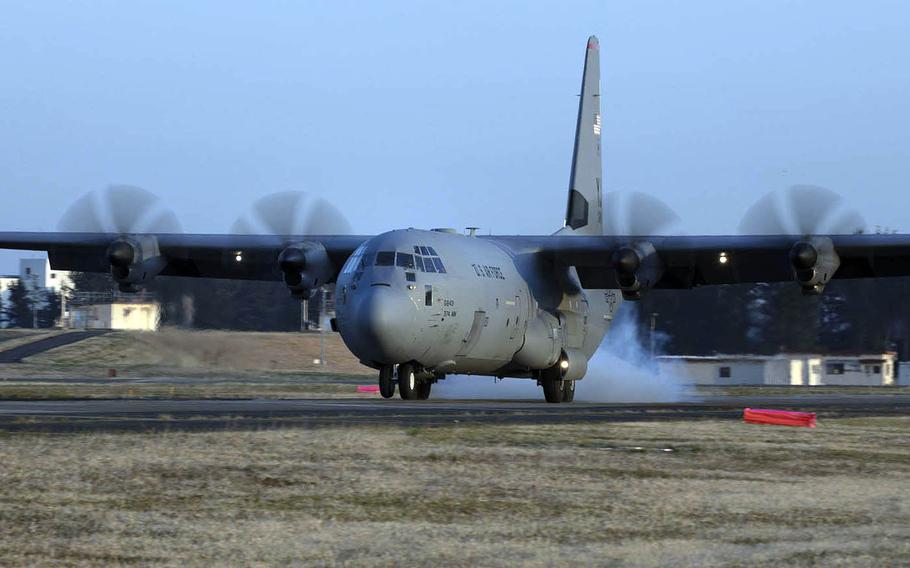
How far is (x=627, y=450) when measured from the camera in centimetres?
1495

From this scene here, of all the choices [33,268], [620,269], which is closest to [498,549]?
[620,269]

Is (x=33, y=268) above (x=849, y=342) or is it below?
above

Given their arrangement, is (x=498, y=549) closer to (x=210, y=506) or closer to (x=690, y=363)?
(x=210, y=506)

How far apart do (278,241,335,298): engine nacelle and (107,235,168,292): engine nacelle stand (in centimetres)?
380

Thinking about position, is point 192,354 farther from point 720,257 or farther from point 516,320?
point 720,257

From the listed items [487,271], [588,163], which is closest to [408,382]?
[487,271]

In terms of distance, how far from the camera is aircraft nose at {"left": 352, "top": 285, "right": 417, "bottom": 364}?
26391 millimetres

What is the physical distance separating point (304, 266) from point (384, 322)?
23.3 ft

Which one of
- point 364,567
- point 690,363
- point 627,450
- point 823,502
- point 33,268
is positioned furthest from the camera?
point 33,268

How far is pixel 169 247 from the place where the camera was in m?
35.0

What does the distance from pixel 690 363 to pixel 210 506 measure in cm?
7409

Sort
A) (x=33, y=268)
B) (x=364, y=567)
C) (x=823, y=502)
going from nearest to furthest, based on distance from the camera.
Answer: (x=364, y=567) < (x=823, y=502) < (x=33, y=268)

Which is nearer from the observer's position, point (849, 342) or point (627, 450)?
point (627, 450)

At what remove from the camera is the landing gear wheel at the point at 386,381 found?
2823 centimetres
